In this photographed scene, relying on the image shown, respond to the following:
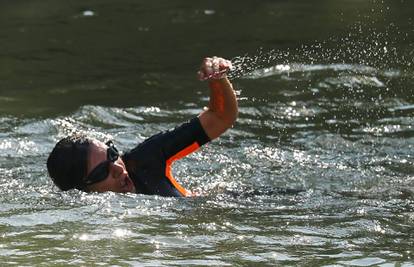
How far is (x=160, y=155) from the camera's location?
639 centimetres

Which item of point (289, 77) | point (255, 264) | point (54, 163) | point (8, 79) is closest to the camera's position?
point (255, 264)

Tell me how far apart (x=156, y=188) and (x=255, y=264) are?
1662 millimetres

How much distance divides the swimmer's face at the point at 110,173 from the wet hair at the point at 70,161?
0.13 ft

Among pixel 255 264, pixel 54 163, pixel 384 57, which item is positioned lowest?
pixel 255 264

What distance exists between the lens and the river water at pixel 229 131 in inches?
211

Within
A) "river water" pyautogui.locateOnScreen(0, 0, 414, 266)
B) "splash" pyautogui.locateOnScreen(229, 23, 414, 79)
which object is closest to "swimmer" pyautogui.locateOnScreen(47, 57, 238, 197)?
"river water" pyautogui.locateOnScreen(0, 0, 414, 266)

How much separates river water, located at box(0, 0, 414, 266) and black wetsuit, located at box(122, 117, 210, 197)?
0.16 m

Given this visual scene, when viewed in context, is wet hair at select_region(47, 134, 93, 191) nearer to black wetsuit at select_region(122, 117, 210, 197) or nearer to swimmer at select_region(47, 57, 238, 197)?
swimmer at select_region(47, 57, 238, 197)

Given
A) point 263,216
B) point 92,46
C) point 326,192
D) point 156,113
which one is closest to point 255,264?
point 263,216

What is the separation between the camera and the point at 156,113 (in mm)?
9969

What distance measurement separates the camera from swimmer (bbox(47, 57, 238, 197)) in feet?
20.1

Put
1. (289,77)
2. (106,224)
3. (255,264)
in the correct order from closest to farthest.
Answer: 1. (255,264)
2. (106,224)
3. (289,77)

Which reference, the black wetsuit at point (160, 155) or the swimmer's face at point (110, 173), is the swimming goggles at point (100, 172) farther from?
the black wetsuit at point (160, 155)

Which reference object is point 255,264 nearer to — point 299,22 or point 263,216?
point 263,216
